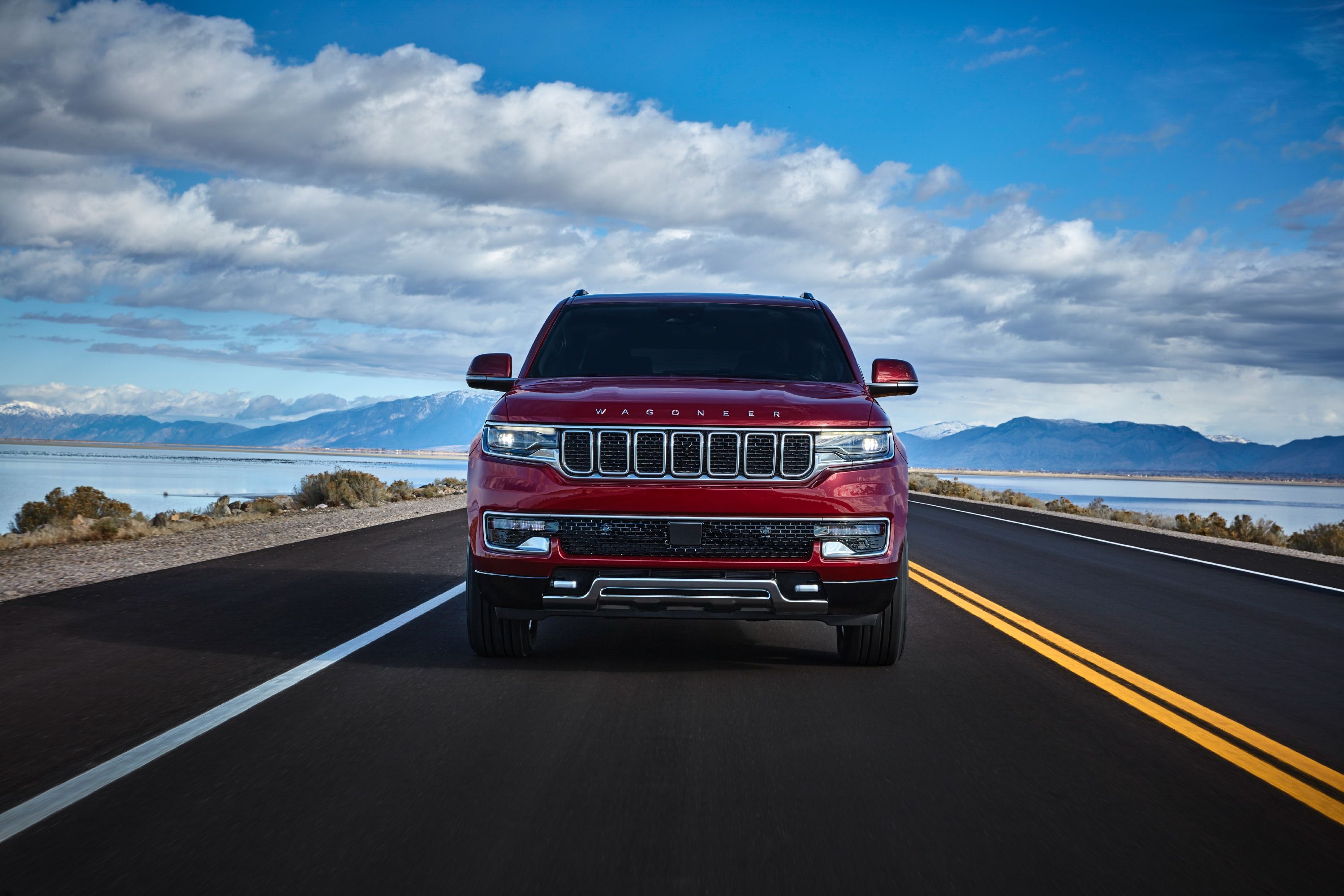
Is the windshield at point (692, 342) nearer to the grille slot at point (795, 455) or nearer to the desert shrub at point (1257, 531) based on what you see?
the grille slot at point (795, 455)

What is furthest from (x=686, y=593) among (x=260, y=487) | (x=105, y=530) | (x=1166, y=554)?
(x=260, y=487)

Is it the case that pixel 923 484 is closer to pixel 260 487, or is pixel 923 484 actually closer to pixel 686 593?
pixel 260 487

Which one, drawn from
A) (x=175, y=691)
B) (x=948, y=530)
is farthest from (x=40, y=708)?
(x=948, y=530)

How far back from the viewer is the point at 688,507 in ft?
16.7

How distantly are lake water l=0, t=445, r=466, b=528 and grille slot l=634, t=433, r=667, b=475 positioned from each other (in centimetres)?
2650

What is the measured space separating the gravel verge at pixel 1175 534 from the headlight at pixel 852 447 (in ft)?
43.2

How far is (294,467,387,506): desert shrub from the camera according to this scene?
84.0ft

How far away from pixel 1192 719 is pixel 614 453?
3.10m

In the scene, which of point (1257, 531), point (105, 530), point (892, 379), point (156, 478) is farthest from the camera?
point (156, 478)

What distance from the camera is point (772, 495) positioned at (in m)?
5.13

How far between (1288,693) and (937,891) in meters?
3.89

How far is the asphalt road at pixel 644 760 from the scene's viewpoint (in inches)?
117

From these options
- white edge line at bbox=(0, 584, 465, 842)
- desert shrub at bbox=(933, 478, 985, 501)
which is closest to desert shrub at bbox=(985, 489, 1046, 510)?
desert shrub at bbox=(933, 478, 985, 501)

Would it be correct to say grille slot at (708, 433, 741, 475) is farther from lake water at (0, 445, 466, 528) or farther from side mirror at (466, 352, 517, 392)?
lake water at (0, 445, 466, 528)
